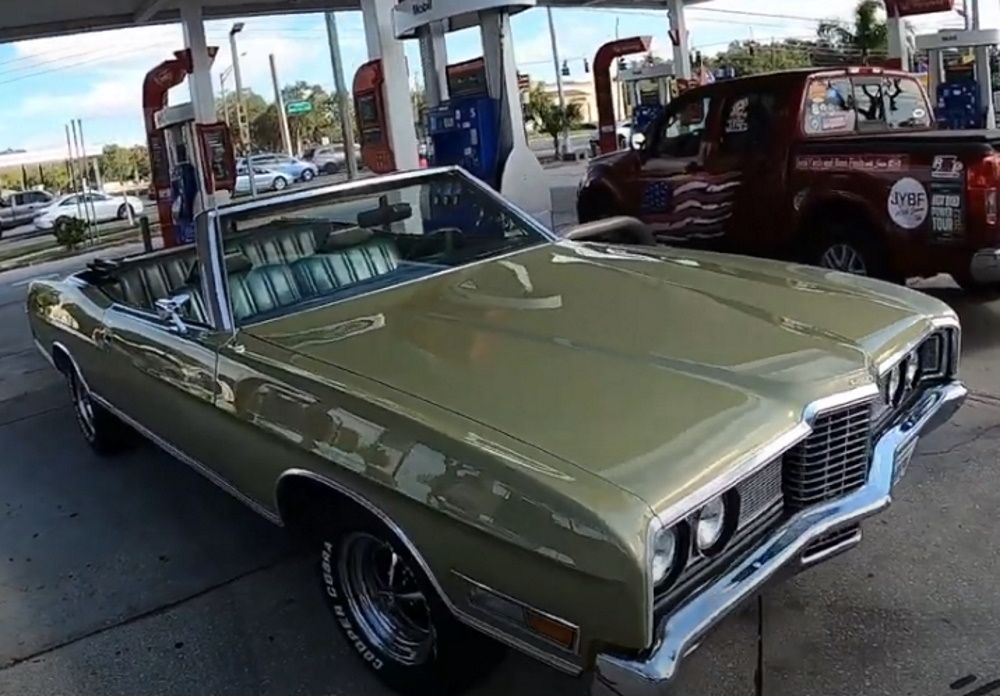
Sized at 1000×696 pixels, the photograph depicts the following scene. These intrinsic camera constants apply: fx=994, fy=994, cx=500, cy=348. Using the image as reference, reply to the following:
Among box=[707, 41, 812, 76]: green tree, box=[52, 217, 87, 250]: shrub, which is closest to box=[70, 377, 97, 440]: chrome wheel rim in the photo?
box=[52, 217, 87, 250]: shrub

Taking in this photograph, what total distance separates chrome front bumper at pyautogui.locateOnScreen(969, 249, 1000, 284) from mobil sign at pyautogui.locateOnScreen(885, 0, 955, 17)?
488 inches

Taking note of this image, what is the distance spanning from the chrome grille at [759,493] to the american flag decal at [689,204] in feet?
16.7

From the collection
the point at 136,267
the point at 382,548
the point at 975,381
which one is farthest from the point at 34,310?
the point at 975,381

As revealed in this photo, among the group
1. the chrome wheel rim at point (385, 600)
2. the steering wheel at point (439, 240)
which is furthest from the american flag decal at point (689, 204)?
the chrome wheel rim at point (385, 600)

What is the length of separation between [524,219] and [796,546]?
7.62 ft

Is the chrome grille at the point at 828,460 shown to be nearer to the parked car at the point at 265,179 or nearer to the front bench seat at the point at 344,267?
the front bench seat at the point at 344,267

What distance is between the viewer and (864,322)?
123 inches

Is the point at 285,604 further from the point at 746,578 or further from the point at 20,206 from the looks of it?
the point at 20,206

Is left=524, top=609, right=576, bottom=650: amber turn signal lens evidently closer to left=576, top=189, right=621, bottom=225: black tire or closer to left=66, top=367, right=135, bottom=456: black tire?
left=66, top=367, right=135, bottom=456: black tire

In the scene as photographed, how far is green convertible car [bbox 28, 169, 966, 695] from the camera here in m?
2.25

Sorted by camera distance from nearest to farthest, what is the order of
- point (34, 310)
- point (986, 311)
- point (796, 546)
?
point (796, 546)
point (34, 310)
point (986, 311)

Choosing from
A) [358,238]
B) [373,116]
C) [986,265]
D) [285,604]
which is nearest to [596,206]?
[373,116]

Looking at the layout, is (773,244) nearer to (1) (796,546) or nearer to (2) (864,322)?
(2) (864,322)

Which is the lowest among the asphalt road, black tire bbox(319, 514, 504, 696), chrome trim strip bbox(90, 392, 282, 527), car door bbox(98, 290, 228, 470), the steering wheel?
the asphalt road
